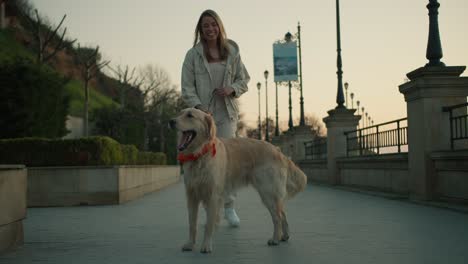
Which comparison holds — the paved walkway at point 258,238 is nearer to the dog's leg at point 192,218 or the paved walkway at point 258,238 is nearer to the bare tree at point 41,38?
the dog's leg at point 192,218

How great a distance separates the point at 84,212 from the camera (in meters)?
10.1

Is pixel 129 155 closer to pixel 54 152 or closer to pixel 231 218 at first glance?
pixel 54 152

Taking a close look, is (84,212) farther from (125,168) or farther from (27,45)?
(27,45)

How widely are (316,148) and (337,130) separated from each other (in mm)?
6349

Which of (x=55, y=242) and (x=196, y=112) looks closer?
(x=196, y=112)

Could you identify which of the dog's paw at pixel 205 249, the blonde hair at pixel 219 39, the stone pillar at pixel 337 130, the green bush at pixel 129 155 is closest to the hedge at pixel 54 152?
the green bush at pixel 129 155

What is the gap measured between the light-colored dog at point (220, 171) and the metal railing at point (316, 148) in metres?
17.6

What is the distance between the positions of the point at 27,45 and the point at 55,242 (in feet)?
260

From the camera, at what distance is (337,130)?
20.1m

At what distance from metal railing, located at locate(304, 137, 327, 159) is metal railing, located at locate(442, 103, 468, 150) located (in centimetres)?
1274

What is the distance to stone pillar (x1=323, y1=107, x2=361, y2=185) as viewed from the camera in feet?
65.2

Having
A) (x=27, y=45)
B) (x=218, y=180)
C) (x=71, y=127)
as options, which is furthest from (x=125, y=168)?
(x=27, y=45)

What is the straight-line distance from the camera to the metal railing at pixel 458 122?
1011 centimetres

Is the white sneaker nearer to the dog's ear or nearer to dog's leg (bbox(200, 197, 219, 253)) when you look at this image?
dog's leg (bbox(200, 197, 219, 253))
